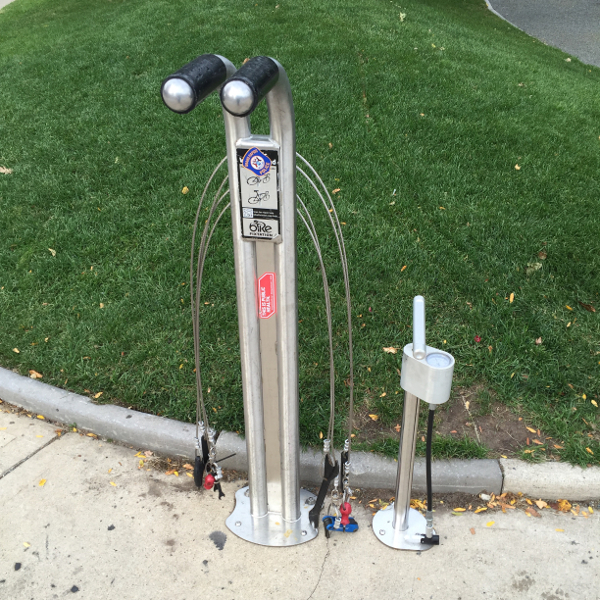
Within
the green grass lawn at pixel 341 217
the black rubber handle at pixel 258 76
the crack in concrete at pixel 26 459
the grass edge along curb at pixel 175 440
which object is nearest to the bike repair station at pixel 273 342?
the black rubber handle at pixel 258 76

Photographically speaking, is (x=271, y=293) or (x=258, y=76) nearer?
(x=258, y=76)

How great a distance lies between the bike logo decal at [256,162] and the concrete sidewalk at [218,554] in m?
1.57

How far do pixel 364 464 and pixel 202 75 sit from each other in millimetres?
1855

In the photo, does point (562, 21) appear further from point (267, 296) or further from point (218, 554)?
point (218, 554)

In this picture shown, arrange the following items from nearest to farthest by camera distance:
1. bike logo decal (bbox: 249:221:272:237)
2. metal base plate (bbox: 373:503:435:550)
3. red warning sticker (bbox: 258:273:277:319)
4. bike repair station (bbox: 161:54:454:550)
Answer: bike repair station (bbox: 161:54:454:550)
bike logo decal (bbox: 249:221:272:237)
red warning sticker (bbox: 258:273:277:319)
metal base plate (bbox: 373:503:435:550)

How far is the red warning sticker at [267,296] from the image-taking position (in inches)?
77.9

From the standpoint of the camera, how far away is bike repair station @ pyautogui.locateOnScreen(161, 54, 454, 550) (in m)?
1.60

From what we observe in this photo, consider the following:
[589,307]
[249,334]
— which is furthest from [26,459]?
[589,307]

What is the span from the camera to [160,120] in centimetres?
534

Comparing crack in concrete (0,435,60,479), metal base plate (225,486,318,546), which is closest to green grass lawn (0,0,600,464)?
crack in concrete (0,435,60,479)

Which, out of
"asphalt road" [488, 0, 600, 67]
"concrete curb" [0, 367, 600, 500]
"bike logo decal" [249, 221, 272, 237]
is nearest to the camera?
"bike logo decal" [249, 221, 272, 237]

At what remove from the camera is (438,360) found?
2033 millimetres

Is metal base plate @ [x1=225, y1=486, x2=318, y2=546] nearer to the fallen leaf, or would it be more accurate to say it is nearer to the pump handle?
the pump handle

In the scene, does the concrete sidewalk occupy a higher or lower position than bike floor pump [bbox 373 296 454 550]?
lower
